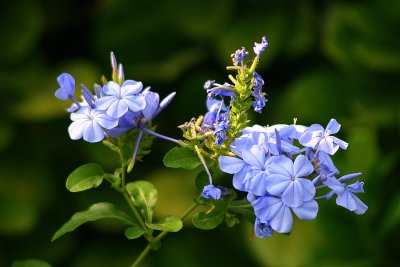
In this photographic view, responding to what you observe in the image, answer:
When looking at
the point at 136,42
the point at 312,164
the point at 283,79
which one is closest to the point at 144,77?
the point at 136,42

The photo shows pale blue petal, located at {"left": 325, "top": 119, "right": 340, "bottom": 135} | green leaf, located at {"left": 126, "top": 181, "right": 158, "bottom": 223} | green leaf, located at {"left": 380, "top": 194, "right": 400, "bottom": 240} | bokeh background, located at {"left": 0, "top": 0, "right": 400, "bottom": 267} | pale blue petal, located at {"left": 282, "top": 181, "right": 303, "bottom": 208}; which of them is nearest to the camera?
pale blue petal, located at {"left": 282, "top": 181, "right": 303, "bottom": 208}

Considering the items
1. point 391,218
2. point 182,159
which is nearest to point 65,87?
point 182,159

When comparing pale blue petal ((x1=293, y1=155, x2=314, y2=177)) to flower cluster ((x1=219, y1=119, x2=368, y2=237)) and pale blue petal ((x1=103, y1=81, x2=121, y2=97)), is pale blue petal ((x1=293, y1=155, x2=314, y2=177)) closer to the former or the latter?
flower cluster ((x1=219, y1=119, x2=368, y2=237))

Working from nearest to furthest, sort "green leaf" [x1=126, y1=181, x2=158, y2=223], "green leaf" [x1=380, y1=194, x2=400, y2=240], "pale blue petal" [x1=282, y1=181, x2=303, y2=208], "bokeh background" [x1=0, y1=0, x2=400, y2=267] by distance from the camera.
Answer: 1. "pale blue petal" [x1=282, y1=181, x2=303, y2=208]
2. "green leaf" [x1=126, y1=181, x2=158, y2=223]
3. "green leaf" [x1=380, y1=194, x2=400, y2=240]
4. "bokeh background" [x1=0, y1=0, x2=400, y2=267]

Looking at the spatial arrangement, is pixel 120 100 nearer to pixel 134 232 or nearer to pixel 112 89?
pixel 112 89

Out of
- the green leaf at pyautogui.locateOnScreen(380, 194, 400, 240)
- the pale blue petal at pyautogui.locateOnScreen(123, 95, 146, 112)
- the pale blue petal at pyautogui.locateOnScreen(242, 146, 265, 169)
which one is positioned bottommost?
the green leaf at pyautogui.locateOnScreen(380, 194, 400, 240)

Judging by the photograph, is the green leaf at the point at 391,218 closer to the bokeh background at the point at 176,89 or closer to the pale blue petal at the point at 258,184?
the bokeh background at the point at 176,89

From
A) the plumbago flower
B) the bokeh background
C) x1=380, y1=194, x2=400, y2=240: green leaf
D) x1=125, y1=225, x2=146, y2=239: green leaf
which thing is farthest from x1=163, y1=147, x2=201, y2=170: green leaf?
the bokeh background
